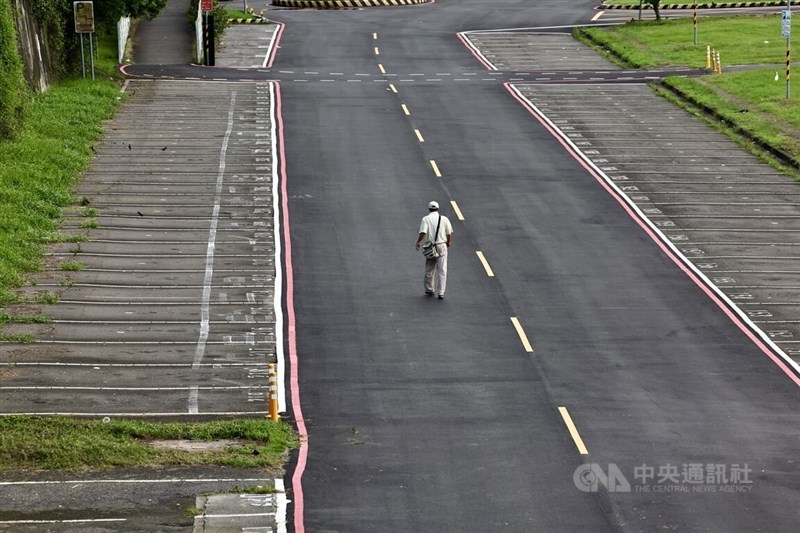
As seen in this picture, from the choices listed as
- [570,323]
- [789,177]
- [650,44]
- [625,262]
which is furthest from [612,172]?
[650,44]

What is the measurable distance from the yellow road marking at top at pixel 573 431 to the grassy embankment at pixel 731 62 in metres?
23.4

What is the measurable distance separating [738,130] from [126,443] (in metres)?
32.6

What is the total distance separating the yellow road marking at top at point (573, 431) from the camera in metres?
22.7

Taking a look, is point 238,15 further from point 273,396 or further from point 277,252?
point 273,396

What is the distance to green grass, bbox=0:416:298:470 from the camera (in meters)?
22.1

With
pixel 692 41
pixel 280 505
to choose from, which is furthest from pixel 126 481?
pixel 692 41

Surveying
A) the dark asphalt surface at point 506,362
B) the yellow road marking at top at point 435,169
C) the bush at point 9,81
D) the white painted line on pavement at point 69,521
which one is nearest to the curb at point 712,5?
the dark asphalt surface at point 506,362

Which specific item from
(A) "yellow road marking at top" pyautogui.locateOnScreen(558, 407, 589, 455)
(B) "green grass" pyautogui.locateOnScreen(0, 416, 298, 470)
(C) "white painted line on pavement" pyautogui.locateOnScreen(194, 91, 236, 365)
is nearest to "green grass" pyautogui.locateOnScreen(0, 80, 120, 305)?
(C) "white painted line on pavement" pyautogui.locateOnScreen(194, 91, 236, 365)

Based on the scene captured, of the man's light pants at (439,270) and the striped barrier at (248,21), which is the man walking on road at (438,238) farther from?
the striped barrier at (248,21)

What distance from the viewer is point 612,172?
43.8m

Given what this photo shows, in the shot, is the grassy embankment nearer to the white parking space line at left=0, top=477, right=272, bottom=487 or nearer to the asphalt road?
the asphalt road

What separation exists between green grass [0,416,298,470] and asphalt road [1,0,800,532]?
2.53 ft

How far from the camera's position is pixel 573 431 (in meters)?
23.5

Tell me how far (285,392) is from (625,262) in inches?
468
